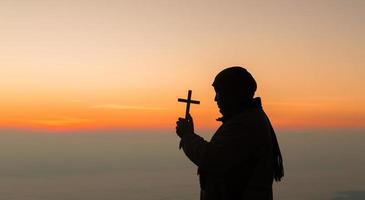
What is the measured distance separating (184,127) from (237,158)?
0.70 metres

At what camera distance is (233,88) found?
4.87m

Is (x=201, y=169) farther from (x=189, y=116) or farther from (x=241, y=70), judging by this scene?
(x=241, y=70)

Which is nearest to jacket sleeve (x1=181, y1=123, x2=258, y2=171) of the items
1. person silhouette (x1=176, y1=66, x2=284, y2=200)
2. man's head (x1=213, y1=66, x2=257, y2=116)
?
person silhouette (x1=176, y1=66, x2=284, y2=200)

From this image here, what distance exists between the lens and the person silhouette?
461 cm

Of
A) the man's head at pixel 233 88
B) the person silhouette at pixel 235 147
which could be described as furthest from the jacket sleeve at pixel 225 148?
the man's head at pixel 233 88

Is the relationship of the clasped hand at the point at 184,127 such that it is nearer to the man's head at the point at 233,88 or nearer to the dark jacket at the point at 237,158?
the dark jacket at the point at 237,158

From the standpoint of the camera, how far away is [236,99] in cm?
495

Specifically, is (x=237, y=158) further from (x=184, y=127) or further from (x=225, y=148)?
(x=184, y=127)

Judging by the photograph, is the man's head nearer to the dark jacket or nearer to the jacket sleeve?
the dark jacket

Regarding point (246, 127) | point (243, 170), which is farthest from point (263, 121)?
point (243, 170)

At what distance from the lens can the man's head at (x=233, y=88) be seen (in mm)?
4844

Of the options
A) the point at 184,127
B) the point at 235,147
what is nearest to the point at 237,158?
the point at 235,147

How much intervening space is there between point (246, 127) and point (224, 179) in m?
0.56

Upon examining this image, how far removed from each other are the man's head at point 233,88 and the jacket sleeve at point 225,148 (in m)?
Result: 0.29
